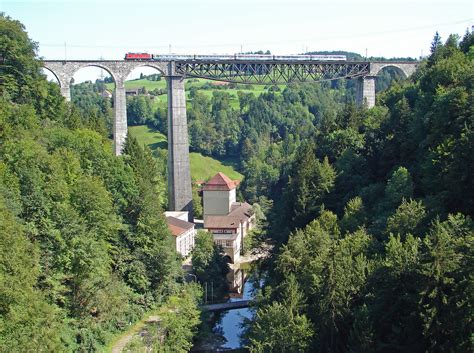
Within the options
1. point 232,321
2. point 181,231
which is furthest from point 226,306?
point 181,231

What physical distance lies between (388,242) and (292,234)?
10.0 meters

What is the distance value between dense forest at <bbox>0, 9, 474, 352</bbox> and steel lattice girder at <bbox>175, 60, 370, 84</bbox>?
8768 millimetres

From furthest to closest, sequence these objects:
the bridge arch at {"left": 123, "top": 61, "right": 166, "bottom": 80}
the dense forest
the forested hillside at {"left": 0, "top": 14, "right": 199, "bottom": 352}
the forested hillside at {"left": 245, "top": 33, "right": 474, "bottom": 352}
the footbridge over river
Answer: the bridge arch at {"left": 123, "top": 61, "right": 166, "bottom": 80} → the footbridge over river → the forested hillside at {"left": 0, "top": 14, "right": 199, "bottom": 352} → the dense forest → the forested hillside at {"left": 245, "top": 33, "right": 474, "bottom": 352}

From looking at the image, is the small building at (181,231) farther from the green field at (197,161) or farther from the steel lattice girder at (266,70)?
the green field at (197,161)

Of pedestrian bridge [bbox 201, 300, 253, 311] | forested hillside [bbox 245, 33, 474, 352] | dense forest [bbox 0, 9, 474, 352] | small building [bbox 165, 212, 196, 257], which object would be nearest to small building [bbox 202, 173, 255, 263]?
small building [bbox 165, 212, 196, 257]

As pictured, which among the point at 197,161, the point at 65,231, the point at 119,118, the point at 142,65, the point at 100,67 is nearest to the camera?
the point at 65,231

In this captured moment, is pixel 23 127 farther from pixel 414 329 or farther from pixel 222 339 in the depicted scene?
pixel 414 329

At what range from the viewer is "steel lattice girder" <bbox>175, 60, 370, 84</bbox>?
2368 inches

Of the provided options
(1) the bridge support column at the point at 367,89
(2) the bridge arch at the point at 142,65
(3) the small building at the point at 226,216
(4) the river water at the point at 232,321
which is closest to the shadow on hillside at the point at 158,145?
(3) the small building at the point at 226,216

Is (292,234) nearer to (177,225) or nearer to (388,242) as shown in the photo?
(388,242)

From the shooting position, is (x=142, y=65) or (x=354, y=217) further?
(x=142, y=65)

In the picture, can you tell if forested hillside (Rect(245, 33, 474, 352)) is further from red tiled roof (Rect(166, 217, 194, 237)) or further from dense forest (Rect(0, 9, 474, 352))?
red tiled roof (Rect(166, 217, 194, 237))

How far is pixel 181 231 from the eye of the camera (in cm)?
5597

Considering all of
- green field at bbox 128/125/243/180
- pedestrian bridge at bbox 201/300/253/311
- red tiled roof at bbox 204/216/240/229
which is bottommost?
pedestrian bridge at bbox 201/300/253/311
